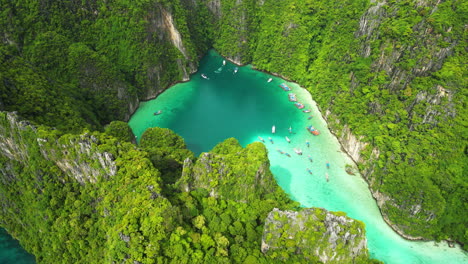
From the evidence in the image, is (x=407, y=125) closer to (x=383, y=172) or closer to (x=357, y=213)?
(x=383, y=172)

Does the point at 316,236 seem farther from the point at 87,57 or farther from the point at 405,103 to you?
the point at 87,57

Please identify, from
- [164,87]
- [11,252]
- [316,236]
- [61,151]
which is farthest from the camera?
[164,87]

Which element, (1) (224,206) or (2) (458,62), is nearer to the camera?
(1) (224,206)

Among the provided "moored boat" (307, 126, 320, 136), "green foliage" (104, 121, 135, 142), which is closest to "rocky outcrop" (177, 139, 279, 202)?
"green foliage" (104, 121, 135, 142)

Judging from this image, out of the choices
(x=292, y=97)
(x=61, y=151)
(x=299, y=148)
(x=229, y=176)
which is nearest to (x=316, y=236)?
(x=229, y=176)

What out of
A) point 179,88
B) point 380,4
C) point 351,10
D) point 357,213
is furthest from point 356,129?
point 179,88

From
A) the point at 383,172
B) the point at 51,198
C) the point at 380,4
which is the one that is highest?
the point at 380,4
